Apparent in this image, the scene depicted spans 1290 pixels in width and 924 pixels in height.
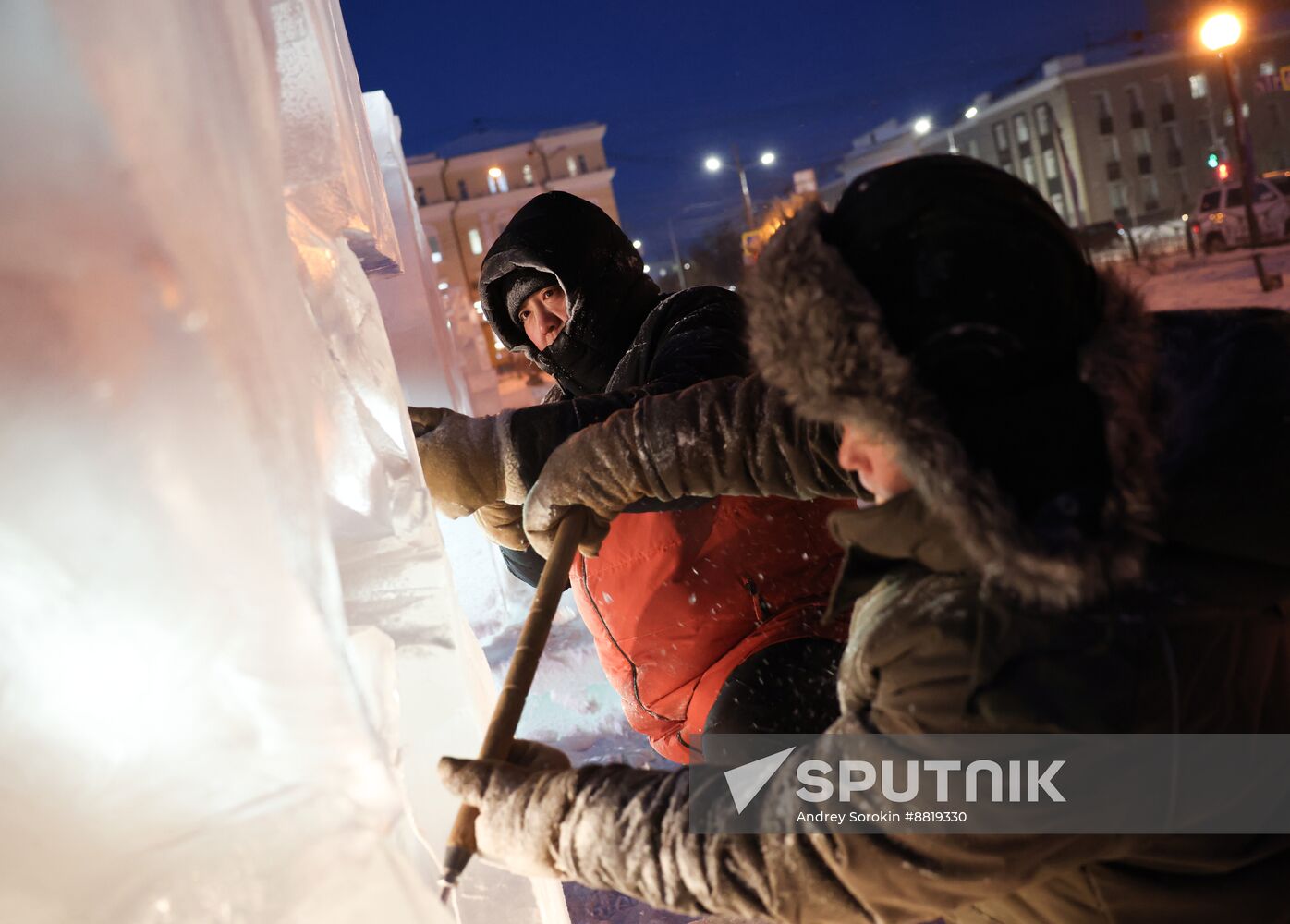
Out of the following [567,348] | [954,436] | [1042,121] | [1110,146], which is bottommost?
[954,436]

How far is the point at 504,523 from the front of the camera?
2.10m

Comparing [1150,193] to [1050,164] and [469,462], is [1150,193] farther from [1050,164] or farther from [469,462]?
[469,462]

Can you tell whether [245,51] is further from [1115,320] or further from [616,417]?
[1115,320]

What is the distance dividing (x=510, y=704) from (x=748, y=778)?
0.39 m

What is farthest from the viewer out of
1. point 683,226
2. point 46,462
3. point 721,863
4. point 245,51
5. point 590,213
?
point 683,226

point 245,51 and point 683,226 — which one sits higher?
point 683,226

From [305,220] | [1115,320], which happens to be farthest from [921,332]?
[305,220]

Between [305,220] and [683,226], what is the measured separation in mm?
46588

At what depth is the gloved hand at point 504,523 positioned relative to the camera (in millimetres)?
2070

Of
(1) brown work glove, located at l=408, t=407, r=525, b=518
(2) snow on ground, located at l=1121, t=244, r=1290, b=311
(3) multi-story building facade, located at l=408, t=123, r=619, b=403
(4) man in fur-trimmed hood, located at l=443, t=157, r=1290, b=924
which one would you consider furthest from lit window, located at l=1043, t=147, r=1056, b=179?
(4) man in fur-trimmed hood, located at l=443, t=157, r=1290, b=924

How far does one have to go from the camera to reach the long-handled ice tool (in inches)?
52.6

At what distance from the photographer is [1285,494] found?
107cm

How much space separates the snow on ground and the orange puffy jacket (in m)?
8.31

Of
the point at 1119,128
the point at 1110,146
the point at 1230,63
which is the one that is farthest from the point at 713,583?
the point at 1110,146
